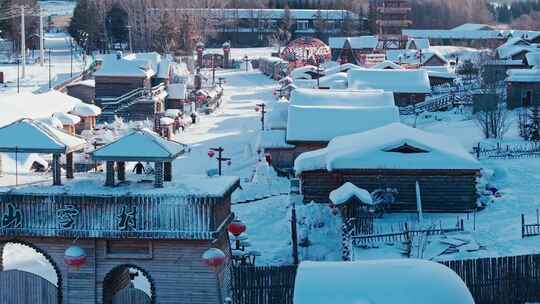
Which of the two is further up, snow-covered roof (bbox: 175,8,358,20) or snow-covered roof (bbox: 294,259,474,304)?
→ snow-covered roof (bbox: 175,8,358,20)

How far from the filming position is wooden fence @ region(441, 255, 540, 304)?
1474 centimetres

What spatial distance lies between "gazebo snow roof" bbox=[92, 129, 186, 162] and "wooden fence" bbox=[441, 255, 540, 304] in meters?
5.15

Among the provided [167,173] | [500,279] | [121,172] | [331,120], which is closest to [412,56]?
[331,120]

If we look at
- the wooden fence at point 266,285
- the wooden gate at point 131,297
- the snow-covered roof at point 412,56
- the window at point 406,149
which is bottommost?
the wooden gate at point 131,297

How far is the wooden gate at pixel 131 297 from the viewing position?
15.5m

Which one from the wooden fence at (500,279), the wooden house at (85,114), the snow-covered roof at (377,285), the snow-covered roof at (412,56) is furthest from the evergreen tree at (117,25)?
the snow-covered roof at (377,285)

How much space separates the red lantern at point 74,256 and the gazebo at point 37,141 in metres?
1.37

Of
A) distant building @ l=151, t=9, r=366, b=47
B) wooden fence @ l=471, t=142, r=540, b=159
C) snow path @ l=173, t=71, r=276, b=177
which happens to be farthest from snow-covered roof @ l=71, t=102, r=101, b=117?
distant building @ l=151, t=9, r=366, b=47

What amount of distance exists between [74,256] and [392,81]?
3054cm

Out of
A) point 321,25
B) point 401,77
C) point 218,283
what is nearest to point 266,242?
point 218,283

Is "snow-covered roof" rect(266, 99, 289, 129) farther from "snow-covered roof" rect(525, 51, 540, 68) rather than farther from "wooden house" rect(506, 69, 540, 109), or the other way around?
"snow-covered roof" rect(525, 51, 540, 68)

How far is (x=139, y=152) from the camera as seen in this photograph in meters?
15.5

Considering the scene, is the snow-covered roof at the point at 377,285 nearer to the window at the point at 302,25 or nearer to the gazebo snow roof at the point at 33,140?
the gazebo snow roof at the point at 33,140

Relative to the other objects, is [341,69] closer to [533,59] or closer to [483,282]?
[533,59]
